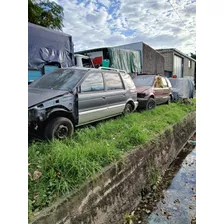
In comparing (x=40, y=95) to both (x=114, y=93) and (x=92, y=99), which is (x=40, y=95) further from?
(x=114, y=93)

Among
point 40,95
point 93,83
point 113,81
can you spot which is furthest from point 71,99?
point 113,81

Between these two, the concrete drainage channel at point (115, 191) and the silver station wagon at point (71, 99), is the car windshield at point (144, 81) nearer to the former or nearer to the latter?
the silver station wagon at point (71, 99)

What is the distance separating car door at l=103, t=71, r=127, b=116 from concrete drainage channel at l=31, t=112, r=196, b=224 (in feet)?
2.93

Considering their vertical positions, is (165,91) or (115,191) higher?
(165,91)

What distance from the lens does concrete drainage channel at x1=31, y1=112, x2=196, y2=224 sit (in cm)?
143

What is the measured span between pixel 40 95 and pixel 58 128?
45cm

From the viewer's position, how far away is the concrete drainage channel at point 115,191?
1.43m

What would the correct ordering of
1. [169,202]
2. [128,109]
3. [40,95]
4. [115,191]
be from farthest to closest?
[128,109], [169,202], [40,95], [115,191]

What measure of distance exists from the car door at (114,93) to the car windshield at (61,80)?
1.87 ft

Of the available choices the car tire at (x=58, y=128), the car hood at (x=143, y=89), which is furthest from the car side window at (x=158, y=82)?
the car tire at (x=58, y=128)

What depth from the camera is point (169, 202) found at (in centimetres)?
245
